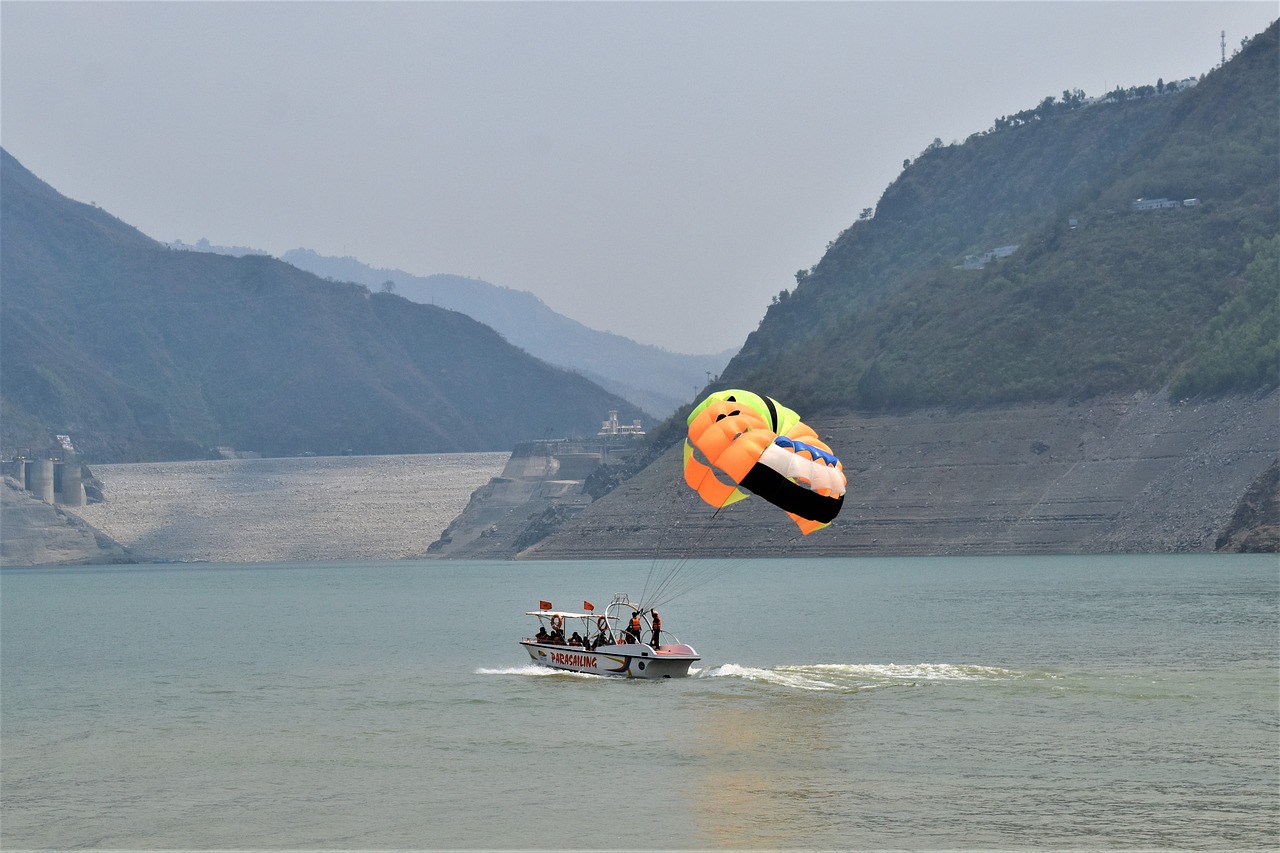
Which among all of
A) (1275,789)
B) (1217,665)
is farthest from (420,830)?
(1217,665)

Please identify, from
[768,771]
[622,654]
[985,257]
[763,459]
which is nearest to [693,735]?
[768,771]

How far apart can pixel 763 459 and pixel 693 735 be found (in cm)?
624

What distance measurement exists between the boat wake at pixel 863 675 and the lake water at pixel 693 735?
0.18m

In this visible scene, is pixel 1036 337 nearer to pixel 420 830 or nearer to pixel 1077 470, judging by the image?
pixel 1077 470

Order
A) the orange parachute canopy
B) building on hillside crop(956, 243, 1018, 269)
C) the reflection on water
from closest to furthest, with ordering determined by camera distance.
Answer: the reflection on water < the orange parachute canopy < building on hillside crop(956, 243, 1018, 269)

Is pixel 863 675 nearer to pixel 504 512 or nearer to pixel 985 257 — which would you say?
pixel 985 257

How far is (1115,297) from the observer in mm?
150875

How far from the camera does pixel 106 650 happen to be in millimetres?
72562

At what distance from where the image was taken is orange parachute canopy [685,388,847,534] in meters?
39.9

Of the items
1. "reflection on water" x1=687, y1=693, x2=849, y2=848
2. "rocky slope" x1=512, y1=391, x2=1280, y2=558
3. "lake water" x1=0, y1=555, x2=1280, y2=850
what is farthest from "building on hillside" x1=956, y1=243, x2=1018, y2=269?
"reflection on water" x1=687, y1=693, x2=849, y2=848

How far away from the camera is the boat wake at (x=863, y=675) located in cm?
Answer: 4797

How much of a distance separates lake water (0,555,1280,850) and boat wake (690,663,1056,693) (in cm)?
18

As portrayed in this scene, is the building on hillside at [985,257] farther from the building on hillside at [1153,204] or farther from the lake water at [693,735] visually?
the lake water at [693,735]

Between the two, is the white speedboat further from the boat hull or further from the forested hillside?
the forested hillside
